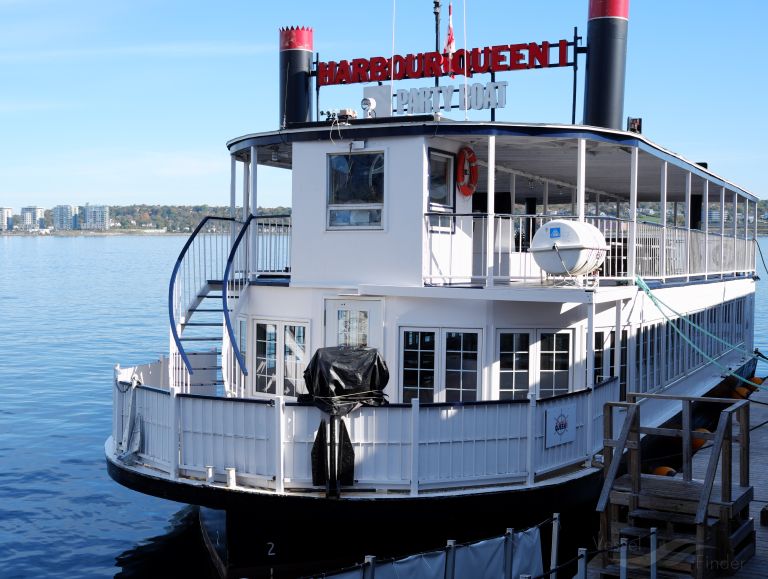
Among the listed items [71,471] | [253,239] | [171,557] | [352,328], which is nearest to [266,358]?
[352,328]

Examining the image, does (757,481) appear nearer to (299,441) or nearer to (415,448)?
(415,448)

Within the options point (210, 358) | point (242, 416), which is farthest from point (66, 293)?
point (242, 416)

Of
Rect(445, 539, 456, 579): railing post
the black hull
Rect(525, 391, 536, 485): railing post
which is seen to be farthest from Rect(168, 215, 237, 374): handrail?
Rect(445, 539, 456, 579): railing post

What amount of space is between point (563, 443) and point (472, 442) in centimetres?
154

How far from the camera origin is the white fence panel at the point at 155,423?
38.9 ft

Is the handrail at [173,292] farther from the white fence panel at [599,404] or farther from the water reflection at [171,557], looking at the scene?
the white fence panel at [599,404]

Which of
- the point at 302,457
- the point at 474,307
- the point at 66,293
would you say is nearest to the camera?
the point at 302,457

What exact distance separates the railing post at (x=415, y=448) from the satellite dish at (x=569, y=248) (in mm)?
3290

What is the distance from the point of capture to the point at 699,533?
10.2m

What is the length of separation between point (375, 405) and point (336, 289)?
3488 millimetres

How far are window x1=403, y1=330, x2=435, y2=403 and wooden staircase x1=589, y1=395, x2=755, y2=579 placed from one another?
3218 millimetres

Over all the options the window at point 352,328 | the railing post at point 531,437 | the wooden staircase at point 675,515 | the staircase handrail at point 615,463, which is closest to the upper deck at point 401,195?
the window at point 352,328

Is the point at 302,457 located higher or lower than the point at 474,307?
lower

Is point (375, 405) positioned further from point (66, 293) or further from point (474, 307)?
point (66, 293)
